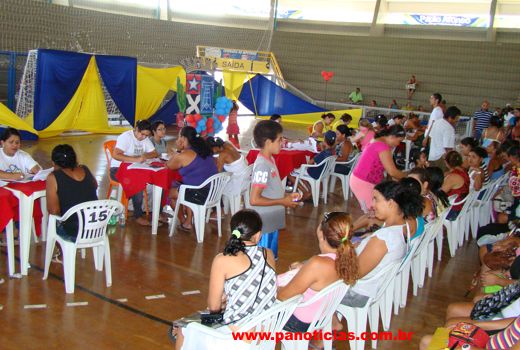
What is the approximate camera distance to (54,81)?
10.9 metres

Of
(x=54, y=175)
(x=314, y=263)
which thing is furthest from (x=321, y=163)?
(x=314, y=263)

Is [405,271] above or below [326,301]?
below

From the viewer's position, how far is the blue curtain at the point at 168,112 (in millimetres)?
13648

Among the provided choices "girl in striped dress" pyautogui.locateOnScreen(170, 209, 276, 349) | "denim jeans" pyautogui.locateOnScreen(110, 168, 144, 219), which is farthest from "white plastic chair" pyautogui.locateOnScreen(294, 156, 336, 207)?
"girl in striped dress" pyautogui.locateOnScreen(170, 209, 276, 349)

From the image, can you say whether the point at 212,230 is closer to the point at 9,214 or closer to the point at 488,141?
the point at 9,214

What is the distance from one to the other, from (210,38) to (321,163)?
44.2 feet

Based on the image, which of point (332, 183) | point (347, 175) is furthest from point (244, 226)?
point (332, 183)

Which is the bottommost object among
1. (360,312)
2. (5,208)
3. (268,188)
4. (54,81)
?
(360,312)

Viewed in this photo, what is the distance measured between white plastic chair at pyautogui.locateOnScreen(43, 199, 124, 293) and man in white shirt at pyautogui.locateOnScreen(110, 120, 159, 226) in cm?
163

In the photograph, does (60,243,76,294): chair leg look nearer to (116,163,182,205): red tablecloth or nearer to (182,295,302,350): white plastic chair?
(116,163,182,205): red tablecloth

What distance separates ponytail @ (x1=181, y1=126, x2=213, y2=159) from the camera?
5.52m

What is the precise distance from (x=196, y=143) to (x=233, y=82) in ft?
36.2

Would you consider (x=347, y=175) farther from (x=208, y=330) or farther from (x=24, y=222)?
(x=208, y=330)

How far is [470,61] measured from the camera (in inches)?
727
